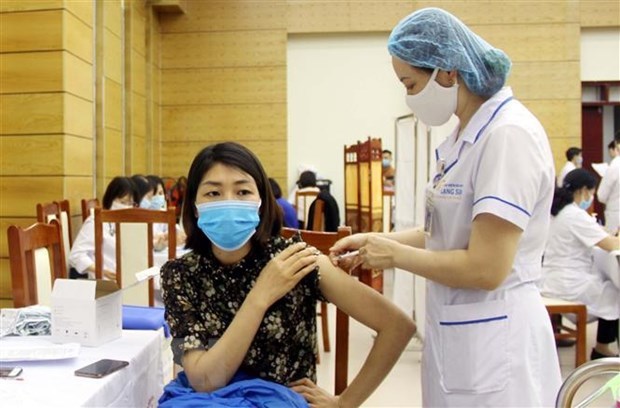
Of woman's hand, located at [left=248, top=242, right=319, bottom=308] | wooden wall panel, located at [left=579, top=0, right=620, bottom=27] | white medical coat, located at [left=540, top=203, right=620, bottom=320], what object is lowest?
white medical coat, located at [left=540, top=203, right=620, bottom=320]

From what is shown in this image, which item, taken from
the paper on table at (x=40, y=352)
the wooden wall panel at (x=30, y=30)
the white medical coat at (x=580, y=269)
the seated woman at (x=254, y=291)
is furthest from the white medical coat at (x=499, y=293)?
the wooden wall panel at (x=30, y=30)

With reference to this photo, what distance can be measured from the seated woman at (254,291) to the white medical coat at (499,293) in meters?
0.13

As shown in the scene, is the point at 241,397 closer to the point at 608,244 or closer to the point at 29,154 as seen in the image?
the point at 608,244

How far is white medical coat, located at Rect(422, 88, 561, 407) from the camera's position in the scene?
4.06 ft

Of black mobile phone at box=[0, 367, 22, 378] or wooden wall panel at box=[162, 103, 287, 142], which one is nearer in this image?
black mobile phone at box=[0, 367, 22, 378]

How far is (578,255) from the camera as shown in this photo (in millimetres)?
3377

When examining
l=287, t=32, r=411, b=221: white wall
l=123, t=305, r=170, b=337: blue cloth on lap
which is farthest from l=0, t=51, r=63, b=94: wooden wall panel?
l=287, t=32, r=411, b=221: white wall

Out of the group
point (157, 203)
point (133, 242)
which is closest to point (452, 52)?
point (133, 242)

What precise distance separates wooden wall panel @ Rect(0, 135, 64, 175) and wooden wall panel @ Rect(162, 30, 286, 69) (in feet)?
13.2

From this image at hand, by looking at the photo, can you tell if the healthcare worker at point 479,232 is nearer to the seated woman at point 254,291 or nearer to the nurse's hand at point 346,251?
the nurse's hand at point 346,251

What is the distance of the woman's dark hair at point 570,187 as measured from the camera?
3.37m

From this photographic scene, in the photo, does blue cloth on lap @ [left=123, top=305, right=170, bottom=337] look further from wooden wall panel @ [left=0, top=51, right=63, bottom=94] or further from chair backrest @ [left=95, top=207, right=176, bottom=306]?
wooden wall panel @ [left=0, top=51, right=63, bottom=94]

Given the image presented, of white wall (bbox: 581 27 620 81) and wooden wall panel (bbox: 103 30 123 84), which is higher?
white wall (bbox: 581 27 620 81)

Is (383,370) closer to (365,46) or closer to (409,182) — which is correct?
(409,182)
